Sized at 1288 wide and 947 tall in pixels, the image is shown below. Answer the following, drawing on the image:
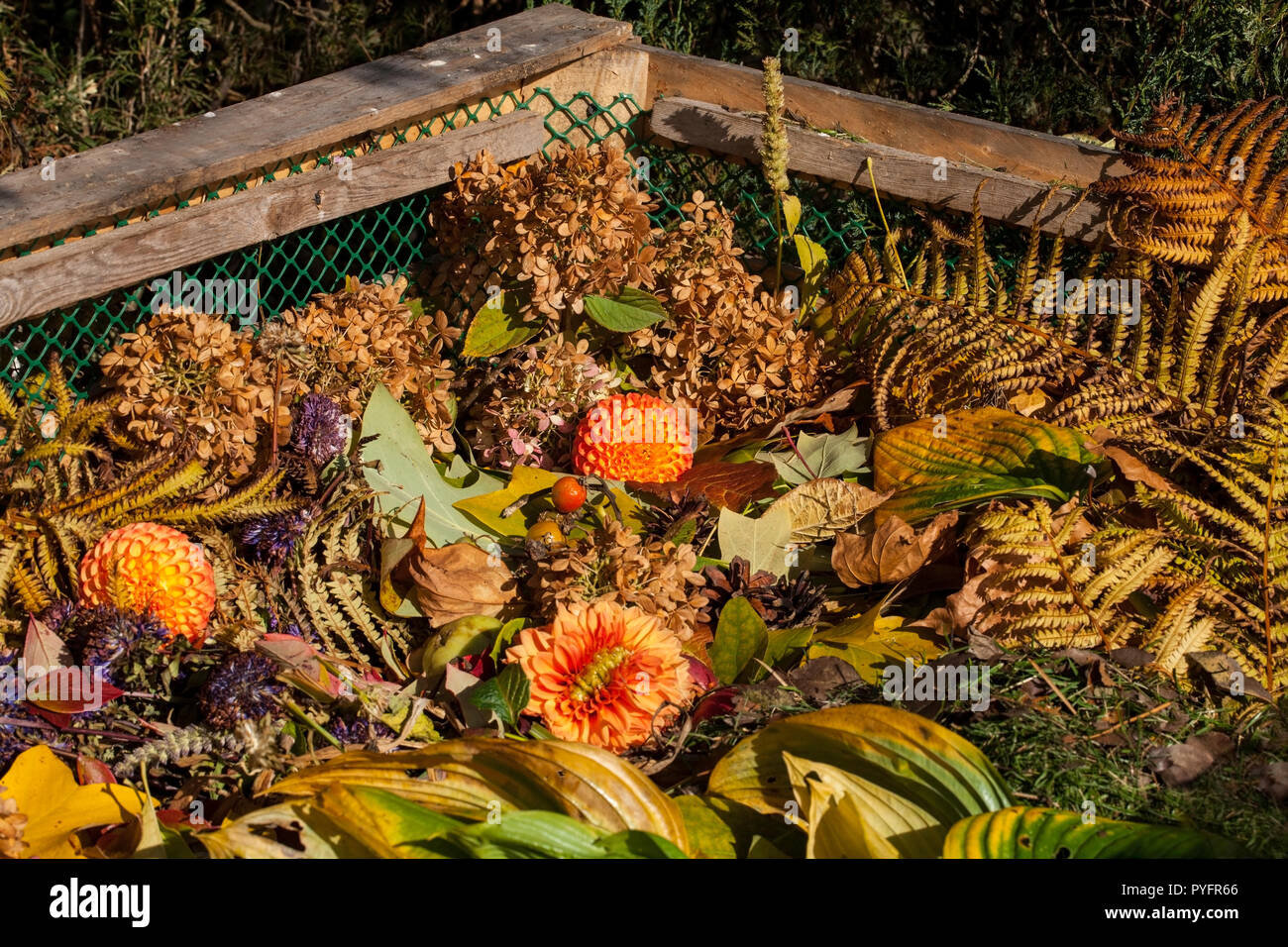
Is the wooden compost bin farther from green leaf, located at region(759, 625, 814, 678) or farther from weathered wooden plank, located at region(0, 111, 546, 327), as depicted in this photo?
green leaf, located at region(759, 625, 814, 678)

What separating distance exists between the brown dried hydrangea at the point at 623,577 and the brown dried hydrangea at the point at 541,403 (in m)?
0.53

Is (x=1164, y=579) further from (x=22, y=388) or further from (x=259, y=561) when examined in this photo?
(x=22, y=388)

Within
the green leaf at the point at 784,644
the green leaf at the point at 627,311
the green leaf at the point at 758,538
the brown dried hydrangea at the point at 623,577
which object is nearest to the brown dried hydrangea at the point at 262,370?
the green leaf at the point at 627,311

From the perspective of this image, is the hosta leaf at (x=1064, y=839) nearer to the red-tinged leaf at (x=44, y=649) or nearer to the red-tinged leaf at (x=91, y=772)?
the red-tinged leaf at (x=91, y=772)

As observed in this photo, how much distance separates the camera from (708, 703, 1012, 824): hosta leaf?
70.4 inches

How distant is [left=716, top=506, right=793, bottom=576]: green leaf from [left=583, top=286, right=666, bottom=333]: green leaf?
0.55 m

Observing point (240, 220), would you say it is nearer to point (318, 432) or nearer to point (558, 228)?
point (318, 432)

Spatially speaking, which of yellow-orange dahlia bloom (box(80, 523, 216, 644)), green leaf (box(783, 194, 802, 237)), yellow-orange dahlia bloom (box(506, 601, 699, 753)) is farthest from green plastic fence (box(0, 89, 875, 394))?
yellow-orange dahlia bloom (box(506, 601, 699, 753))

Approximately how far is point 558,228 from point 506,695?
118 cm

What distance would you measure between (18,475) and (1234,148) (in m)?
2.75

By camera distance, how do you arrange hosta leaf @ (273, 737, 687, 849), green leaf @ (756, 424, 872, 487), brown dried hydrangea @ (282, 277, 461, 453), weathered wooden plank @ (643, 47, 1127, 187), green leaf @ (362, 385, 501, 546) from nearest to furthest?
hosta leaf @ (273, 737, 687, 849) < green leaf @ (362, 385, 501, 546) < brown dried hydrangea @ (282, 277, 461, 453) < green leaf @ (756, 424, 872, 487) < weathered wooden plank @ (643, 47, 1127, 187)

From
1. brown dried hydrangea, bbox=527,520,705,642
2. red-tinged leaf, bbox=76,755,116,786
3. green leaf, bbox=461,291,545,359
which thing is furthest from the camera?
green leaf, bbox=461,291,545,359

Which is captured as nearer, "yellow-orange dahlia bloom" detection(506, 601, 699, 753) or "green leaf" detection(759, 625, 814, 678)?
"yellow-orange dahlia bloom" detection(506, 601, 699, 753)
